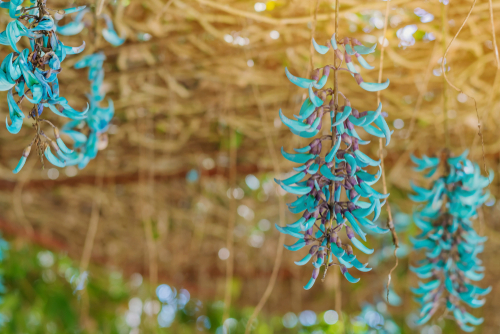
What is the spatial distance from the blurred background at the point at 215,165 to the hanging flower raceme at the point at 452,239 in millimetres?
114

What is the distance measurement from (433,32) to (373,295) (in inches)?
70.2

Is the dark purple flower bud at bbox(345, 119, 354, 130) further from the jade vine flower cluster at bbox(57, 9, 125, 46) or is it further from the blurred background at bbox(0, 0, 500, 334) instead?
the jade vine flower cluster at bbox(57, 9, 125, 46)

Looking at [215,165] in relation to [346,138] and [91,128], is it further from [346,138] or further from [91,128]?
[346,138]

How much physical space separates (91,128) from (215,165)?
0.71 m

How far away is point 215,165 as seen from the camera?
1305 millimetres

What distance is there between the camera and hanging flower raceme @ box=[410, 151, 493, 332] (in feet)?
1.99

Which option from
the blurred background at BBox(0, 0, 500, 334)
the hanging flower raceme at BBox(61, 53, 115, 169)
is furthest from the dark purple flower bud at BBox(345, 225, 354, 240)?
the hanging flower raceme at BBox(61, 53, 115, 169)

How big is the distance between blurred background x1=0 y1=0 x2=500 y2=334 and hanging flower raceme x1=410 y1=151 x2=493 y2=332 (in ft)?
0.38

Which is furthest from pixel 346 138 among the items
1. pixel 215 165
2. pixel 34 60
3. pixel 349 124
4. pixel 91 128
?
pixel 215 165

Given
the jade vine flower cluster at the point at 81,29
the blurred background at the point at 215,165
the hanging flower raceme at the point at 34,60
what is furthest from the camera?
the blurred background at the point at 215,165

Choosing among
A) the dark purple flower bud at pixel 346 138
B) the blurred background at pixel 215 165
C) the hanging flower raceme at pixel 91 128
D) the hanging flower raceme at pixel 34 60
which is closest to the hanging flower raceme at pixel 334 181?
the dark purple flower bud at pixel 346 138

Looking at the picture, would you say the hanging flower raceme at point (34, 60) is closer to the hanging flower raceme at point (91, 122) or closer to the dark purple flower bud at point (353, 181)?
the hanging flower raceme at point (91, 122)

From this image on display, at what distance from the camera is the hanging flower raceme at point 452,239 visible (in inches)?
23.8

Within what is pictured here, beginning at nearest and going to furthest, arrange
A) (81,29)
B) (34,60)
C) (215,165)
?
(34,60)
(81,29)
(215,165)
